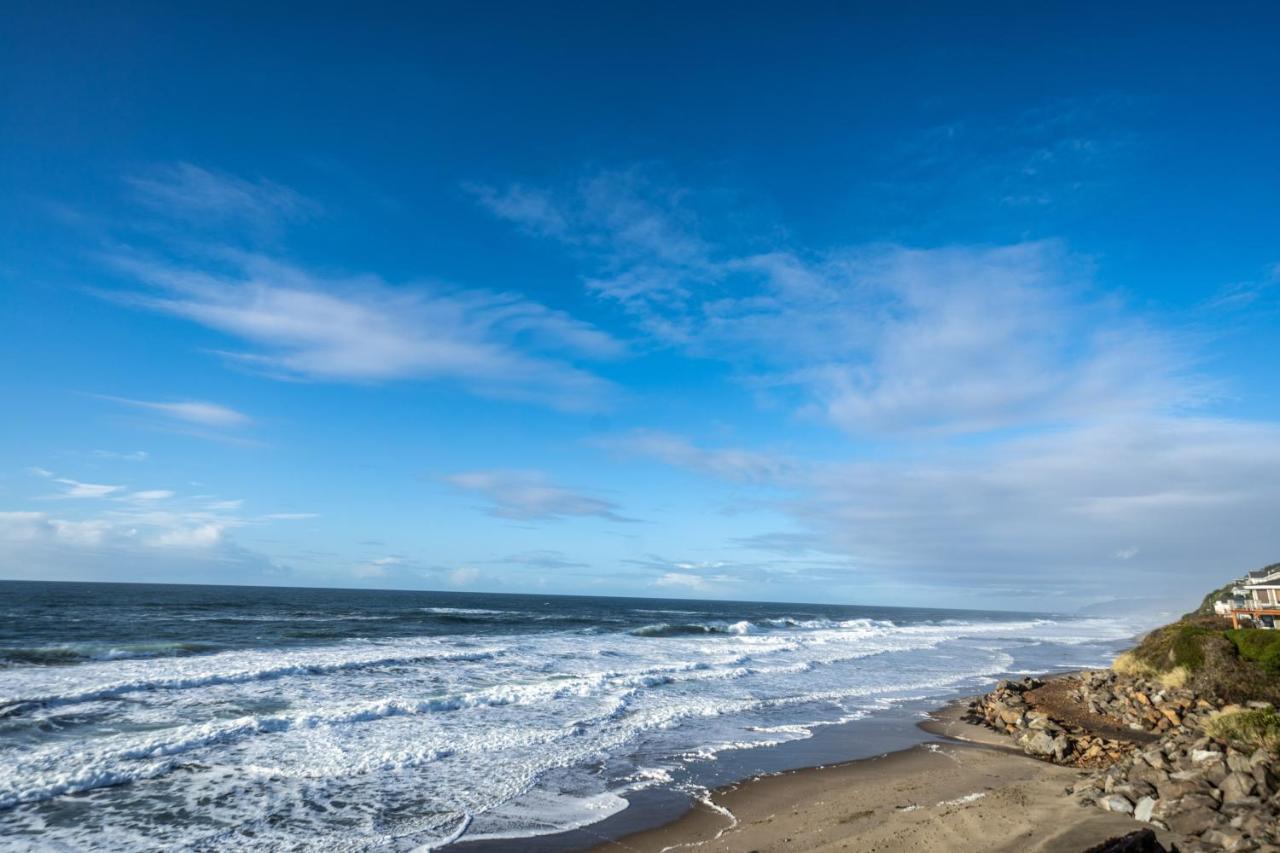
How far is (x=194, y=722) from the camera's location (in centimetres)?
1591

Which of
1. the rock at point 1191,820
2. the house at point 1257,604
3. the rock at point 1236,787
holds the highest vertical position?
the house at point 1257,604

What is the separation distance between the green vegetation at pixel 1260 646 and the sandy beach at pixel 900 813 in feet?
28.9

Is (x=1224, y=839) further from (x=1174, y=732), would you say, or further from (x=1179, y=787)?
(x=1174, y=732)

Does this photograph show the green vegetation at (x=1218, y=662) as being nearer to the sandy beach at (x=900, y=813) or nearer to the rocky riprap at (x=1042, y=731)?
the rocky riprap at (x=1042, y=731)

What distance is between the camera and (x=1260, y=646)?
730 inches

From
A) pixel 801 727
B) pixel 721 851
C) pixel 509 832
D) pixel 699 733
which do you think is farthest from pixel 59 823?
pixel 801 727

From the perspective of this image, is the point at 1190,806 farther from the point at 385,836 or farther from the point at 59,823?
the point at 59,823

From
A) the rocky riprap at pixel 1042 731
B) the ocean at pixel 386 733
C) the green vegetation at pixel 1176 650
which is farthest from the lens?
the green vegetation at pixel 1176 650

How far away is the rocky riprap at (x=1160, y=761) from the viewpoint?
26.8 feet

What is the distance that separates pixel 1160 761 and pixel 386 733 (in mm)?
15154

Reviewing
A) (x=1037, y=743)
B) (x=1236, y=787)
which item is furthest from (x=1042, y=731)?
(x=1236, y=787)

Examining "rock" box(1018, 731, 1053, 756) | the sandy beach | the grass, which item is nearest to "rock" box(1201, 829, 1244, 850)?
the sandy beach

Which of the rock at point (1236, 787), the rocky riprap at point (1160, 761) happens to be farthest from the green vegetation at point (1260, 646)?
the rock at point (1236, 787)

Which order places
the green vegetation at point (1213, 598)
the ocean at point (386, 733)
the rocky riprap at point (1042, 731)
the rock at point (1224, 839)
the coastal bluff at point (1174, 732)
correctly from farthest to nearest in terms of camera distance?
the green vegetation at point (1213, 598), the rocky riprap at point (1042, 731), the ocean at point (386, 733), the coastal bluff at point (1174, 732), the rock at point (1224, 839)
